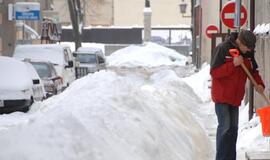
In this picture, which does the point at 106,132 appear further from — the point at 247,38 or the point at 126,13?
the point at 126,13

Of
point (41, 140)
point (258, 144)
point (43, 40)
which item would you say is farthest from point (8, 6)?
point (41, 140)

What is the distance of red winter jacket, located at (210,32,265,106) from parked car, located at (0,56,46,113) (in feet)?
26.2

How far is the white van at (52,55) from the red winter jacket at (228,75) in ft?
49.7

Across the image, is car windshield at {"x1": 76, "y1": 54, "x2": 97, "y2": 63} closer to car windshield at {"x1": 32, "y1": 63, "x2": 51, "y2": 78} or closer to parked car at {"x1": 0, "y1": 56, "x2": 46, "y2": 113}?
car windshield at {"x1": 32, "y1": 63, "x2": 51, "y2": 78}

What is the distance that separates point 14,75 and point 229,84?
9088 mm

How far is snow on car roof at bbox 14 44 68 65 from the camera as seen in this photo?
941 inches

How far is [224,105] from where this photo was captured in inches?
331

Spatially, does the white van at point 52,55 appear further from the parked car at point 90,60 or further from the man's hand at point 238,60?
the man's hand at point 238,60

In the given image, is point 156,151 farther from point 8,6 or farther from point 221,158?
point 8,6

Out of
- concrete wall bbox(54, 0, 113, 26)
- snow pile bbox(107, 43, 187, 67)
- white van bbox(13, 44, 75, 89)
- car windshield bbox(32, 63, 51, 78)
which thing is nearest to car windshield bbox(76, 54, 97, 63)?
white van bbox(13, 44, 75, 89)

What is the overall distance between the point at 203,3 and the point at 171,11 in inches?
1617

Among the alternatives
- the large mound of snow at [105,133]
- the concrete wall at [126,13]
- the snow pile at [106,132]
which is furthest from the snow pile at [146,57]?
the large mound of snow at [105,133]

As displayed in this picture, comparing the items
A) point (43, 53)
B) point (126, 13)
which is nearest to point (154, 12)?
point (126, 13)

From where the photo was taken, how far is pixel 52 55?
2439cm
